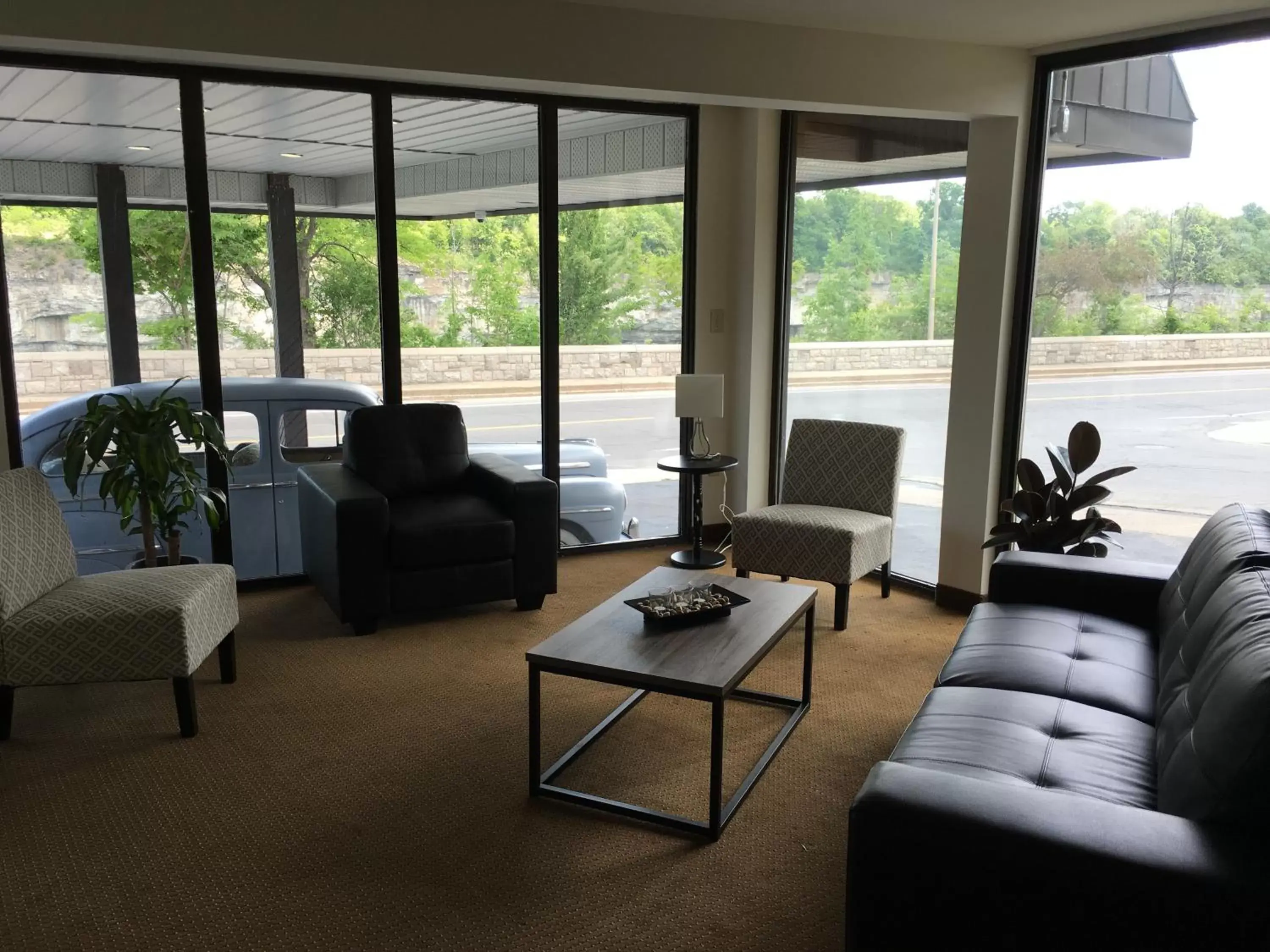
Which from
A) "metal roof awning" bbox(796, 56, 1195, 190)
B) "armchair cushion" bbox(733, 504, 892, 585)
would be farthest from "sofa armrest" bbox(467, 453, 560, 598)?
"metal roof awning" bbox(796, 56, 1195, 190)

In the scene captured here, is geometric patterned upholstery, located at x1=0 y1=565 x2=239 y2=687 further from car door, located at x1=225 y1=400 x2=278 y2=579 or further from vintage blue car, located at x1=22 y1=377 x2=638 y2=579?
car door, located at x1=225 y1=400 x2=278 y2=579

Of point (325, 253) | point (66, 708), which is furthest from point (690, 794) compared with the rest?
point (325, 253)

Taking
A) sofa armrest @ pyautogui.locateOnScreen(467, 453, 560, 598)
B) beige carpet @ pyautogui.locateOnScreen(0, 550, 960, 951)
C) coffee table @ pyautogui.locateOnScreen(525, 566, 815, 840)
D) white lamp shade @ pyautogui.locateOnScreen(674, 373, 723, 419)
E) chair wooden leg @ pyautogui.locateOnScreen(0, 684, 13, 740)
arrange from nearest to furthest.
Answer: beige carpet @ pyautogui.locateOnScreen(0, 550, 960, 951) → coffee table @ pyautogui.locateOnScreen(525, 566, 815, 840) → chair wooden leg @ pyautogui.locateOnScreen(0, 684, 13, 740) → sofa armrest @ pyautogui.locateOnScreen(467, 453, 560, 598) → white lamp shade @ pyautogui.locateOnScreen(674, 373, 723, 419)

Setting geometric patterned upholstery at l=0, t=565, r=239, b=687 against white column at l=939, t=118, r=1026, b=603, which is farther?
white column at l=939, t=118, r=1026, b=603

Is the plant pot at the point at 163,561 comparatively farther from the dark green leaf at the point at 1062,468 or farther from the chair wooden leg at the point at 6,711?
the dark green leaf at the point at 1062,468

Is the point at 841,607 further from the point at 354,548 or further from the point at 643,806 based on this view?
the point at 354,548

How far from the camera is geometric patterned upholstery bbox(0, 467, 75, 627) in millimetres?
3076

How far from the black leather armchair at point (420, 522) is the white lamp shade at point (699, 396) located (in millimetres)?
928

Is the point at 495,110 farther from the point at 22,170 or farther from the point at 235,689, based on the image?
the point at 235,689

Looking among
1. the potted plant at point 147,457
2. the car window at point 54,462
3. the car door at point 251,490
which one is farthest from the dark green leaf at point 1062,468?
the car window at point 54,462

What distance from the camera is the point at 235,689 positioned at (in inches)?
143

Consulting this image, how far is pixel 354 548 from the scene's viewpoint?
400 cm

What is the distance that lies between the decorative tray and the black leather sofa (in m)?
0.81

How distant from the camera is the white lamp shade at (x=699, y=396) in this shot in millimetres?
4977
